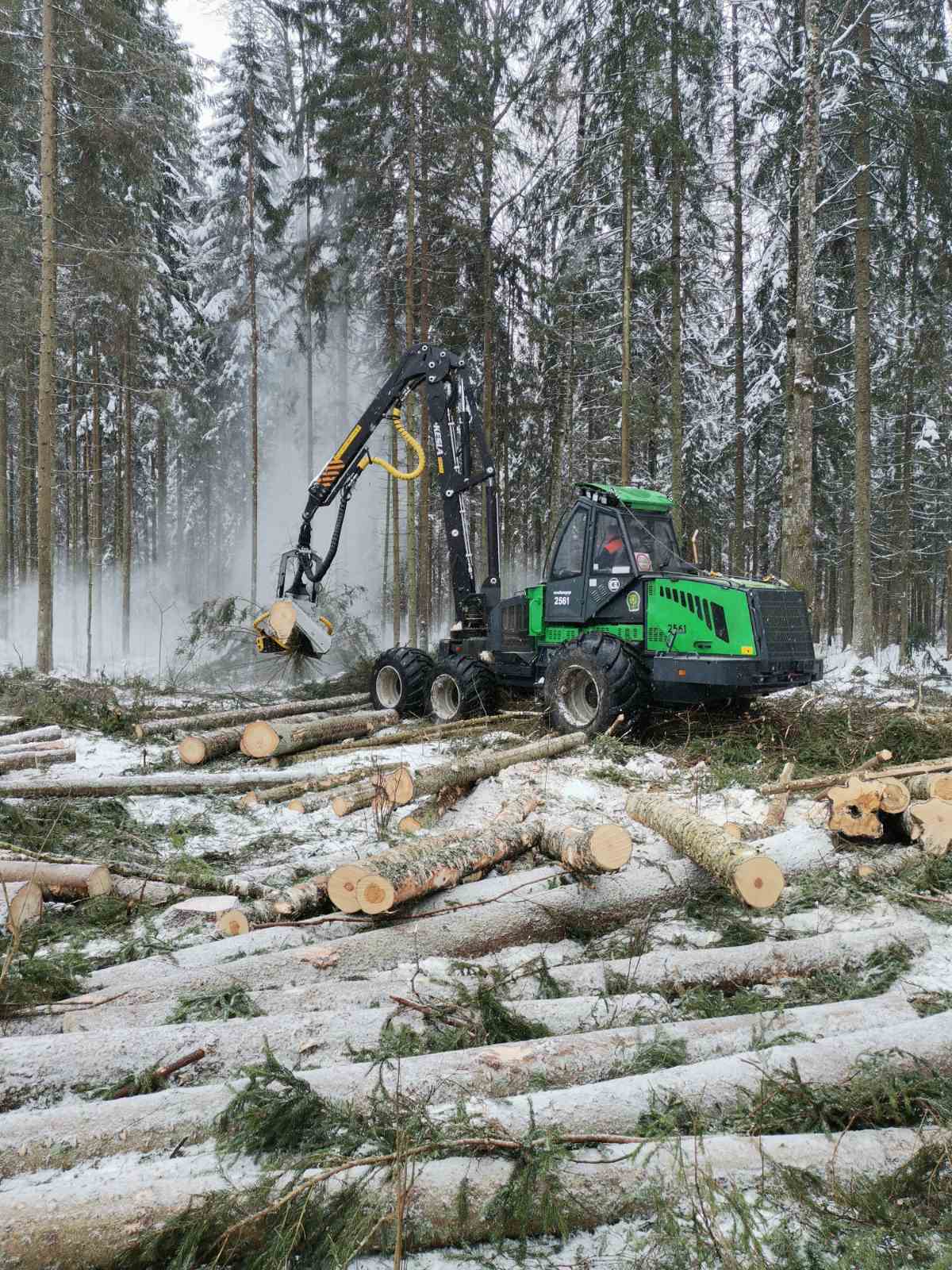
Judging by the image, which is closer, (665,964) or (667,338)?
(665,964)

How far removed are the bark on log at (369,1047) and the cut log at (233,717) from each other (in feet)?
22.4

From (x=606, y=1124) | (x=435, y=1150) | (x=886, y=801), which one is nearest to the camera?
(x=435, y=1150)

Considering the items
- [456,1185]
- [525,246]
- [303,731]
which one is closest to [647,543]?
[303,731]

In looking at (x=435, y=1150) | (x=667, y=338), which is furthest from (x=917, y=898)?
(x=667, y=338)

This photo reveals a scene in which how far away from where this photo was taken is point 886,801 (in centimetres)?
463

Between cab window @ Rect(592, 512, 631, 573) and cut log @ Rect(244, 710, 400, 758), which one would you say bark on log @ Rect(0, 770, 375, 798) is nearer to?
cut log @ Rect(244, 710, 400, 758)

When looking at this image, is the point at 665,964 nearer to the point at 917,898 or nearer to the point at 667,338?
the point at 917,898

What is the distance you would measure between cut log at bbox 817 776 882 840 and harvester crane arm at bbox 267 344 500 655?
636 cm

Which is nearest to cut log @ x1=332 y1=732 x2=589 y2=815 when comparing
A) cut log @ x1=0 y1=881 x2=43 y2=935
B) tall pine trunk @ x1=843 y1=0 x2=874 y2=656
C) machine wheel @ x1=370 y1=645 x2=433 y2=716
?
cut log @ x1=0 y1=881 x2=43 y2=935

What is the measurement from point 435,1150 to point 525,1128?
0.26 m

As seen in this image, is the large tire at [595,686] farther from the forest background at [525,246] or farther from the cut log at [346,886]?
the cut log at [346,886]

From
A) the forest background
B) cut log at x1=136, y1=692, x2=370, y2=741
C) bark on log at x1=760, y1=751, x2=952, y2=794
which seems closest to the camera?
bark on log at x1=760, y1=751, x2=952, y2=794

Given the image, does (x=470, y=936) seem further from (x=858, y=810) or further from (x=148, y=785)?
(x=148, y=785)

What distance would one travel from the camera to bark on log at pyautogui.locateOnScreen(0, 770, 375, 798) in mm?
6535
